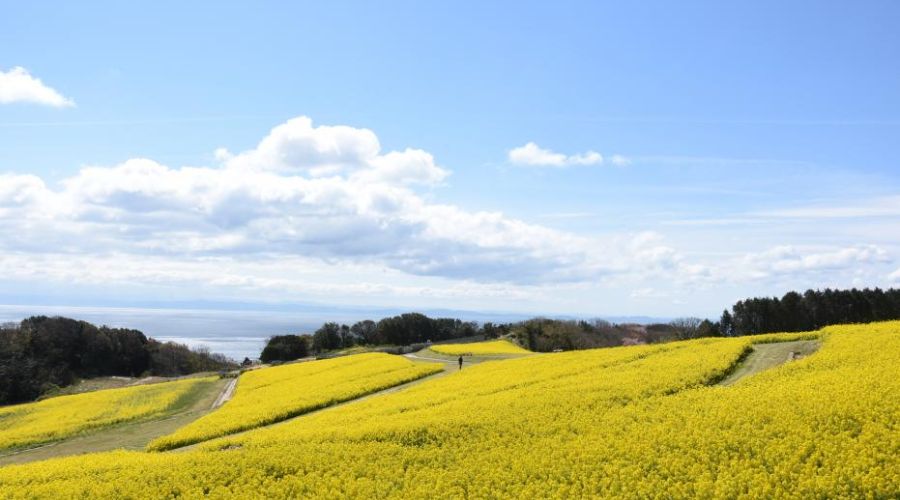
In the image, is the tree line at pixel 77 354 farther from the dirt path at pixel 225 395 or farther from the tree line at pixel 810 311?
the tree line at pixel 810 311

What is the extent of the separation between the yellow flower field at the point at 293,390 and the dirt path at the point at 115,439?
6.74 feet

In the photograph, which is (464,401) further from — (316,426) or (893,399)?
(893,399)

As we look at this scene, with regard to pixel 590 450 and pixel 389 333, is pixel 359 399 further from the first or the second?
pixel 389 333

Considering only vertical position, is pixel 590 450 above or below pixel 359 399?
above

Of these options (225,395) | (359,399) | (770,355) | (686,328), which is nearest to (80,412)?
(225,395)

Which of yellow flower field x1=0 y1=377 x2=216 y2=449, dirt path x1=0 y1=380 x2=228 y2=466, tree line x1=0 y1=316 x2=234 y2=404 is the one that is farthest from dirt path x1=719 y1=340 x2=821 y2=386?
tree line x1=0 y1=316 x2=234 y2=404

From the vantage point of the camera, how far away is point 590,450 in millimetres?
16156

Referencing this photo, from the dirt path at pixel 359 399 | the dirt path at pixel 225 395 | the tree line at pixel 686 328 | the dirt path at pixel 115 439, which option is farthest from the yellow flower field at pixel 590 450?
the tree line at pixel 686 328

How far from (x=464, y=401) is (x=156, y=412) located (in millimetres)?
24262

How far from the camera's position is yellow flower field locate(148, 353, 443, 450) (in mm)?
29109

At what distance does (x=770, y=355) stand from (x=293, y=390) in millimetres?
29659

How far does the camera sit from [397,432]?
66.3 feet

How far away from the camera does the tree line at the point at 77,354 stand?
7400 cm

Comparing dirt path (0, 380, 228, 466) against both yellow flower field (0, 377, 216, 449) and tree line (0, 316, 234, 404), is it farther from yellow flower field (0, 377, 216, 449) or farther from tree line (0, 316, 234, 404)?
tree line (0, 316, 234, 404)
